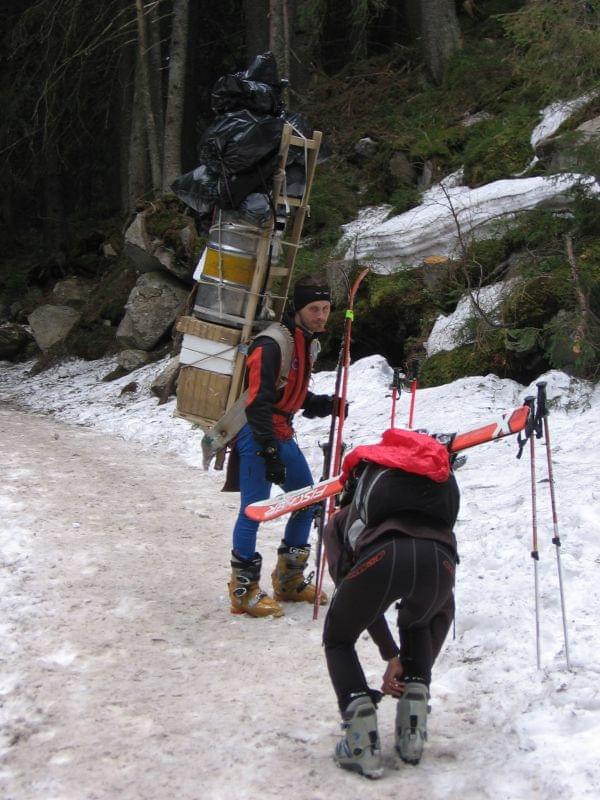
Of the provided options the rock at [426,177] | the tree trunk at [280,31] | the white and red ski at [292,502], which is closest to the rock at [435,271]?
the rock at [426,177]

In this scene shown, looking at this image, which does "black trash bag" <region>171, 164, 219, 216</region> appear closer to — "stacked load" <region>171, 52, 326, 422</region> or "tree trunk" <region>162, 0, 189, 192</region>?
"stacked load" <region>171, 52, 326, 422</region>

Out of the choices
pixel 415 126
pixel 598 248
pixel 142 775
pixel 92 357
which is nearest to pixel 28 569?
pixel 142 775

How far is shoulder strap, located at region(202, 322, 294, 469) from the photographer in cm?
518

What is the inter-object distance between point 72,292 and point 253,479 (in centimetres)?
1621

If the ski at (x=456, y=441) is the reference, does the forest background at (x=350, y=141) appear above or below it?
above

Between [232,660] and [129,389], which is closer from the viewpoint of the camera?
[232,660]

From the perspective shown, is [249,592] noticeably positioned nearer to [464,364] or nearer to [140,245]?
[464,364]

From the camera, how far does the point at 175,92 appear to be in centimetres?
1727

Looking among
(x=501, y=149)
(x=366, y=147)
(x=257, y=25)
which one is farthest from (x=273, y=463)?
(x=257, y=25)

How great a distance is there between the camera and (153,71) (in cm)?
1888

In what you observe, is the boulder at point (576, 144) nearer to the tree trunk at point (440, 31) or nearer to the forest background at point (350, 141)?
the forest background at point (350, 141)

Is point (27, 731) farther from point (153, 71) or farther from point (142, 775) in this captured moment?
point (153, 71)

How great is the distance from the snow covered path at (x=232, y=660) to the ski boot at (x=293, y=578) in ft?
0.39

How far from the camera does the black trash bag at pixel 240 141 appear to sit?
648 centimetres
